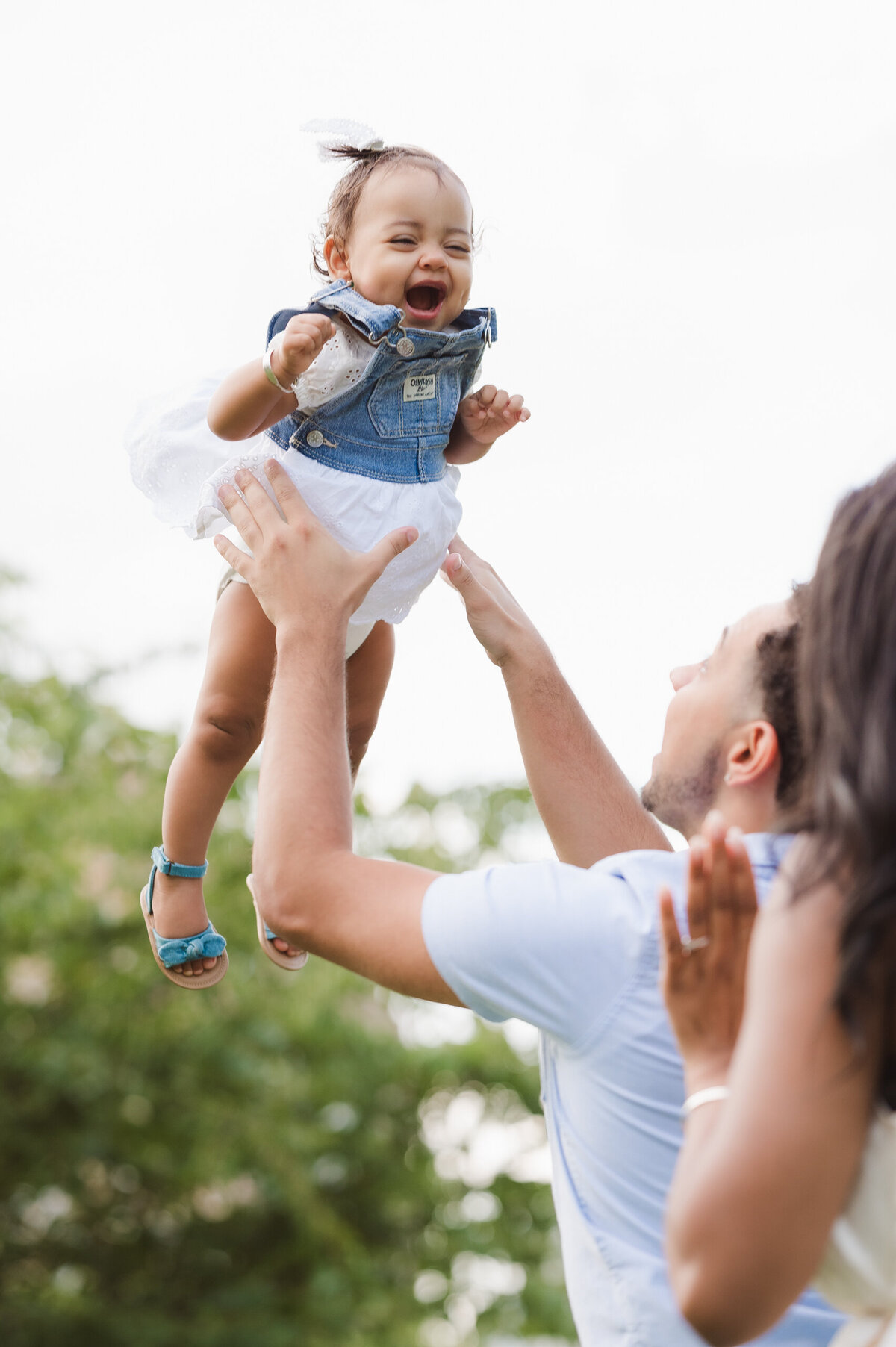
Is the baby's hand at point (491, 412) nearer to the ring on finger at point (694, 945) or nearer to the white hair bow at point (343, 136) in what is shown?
the white hair bow at point (343, 136)

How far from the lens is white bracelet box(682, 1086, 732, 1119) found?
4.14ft

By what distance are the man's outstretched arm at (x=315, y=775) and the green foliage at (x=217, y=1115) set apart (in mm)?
4954

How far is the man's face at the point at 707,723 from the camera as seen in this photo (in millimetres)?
1842

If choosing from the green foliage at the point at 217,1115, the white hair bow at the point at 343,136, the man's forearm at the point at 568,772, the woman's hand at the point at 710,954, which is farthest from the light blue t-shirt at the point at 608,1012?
the green foliage at the point at 217,1115

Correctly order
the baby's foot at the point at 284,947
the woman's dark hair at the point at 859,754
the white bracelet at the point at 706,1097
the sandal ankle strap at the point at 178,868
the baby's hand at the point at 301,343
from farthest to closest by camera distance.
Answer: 1. the baby's foot at the point at 284,947
2. the sandal ankle strap at the point at 178,868
3. the baby's hand at the point at 301,343
4. the white bracelet at the point at 706,1097
5. the woman's dark hair at the point at 859,754

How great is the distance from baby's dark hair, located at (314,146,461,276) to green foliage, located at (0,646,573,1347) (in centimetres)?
500

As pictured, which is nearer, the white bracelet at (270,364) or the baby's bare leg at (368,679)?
the white bracelet at (270,364)

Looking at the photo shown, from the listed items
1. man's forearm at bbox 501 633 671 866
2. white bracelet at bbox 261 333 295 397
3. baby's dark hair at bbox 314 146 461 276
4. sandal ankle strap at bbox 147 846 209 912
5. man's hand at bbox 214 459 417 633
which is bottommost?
sandal ankle strap at bbox 147 846 209 912

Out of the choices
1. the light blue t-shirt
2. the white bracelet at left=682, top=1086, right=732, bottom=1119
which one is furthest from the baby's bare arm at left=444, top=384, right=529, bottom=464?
the white bracelet at left=682, top=1086, right=732, bottom=1119

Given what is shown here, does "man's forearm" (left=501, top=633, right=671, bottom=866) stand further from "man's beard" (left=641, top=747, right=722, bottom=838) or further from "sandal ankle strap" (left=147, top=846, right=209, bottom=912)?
"sandal ankle strap" (left=147, top=846, right=209, bottom=912)

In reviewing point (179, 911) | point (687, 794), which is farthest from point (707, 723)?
point (179, 911)

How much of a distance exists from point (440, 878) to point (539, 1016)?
202mm

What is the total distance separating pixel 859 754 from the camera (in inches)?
46.1

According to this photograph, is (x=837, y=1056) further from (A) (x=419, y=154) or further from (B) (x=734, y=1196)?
(A) (x=419, y=154)
